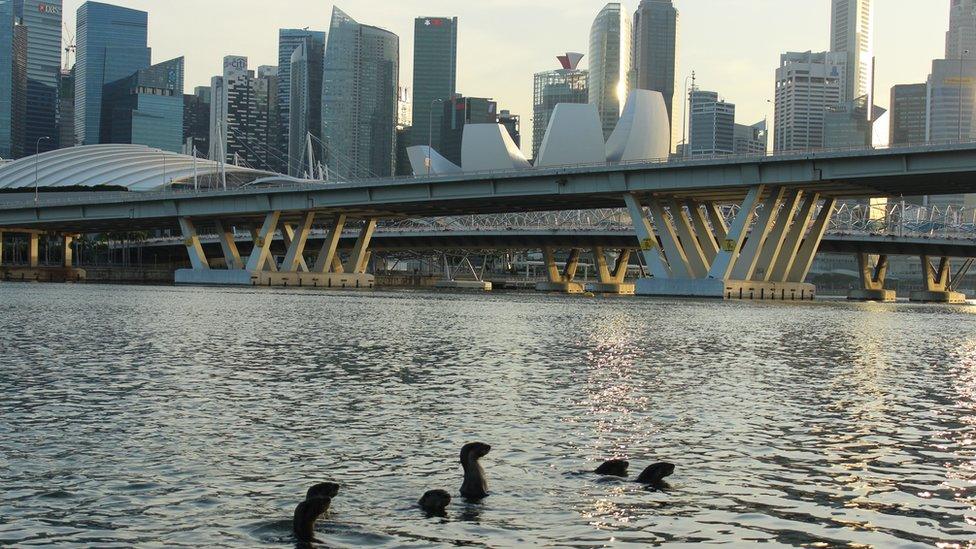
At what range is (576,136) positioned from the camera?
140250 mm

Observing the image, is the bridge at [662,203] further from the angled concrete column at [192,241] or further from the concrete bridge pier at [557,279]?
the concrete bridge pier at [557,279]

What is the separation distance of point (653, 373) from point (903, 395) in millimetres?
5874

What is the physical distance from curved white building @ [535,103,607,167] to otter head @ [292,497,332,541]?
423 feet

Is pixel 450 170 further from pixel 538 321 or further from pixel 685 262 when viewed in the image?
pixel 538 321

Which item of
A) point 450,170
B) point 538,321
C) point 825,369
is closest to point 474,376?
point 825,369

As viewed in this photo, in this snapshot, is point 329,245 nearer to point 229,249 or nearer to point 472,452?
point 229,249

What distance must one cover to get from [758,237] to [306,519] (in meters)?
84.2

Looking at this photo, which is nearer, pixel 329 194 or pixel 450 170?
pixel 329 194

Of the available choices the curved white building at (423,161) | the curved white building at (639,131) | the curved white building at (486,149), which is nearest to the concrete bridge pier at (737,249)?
the curved white building at (639,131)

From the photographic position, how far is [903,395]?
2436cm

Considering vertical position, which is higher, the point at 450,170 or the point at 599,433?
the point at 450,170

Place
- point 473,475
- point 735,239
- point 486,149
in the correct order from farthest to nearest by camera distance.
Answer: point 486,149, point 735,239, point 473,475

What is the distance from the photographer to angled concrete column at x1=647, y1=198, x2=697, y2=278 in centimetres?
9475

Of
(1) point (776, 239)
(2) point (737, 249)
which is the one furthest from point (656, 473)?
(1) point (776, 239)
